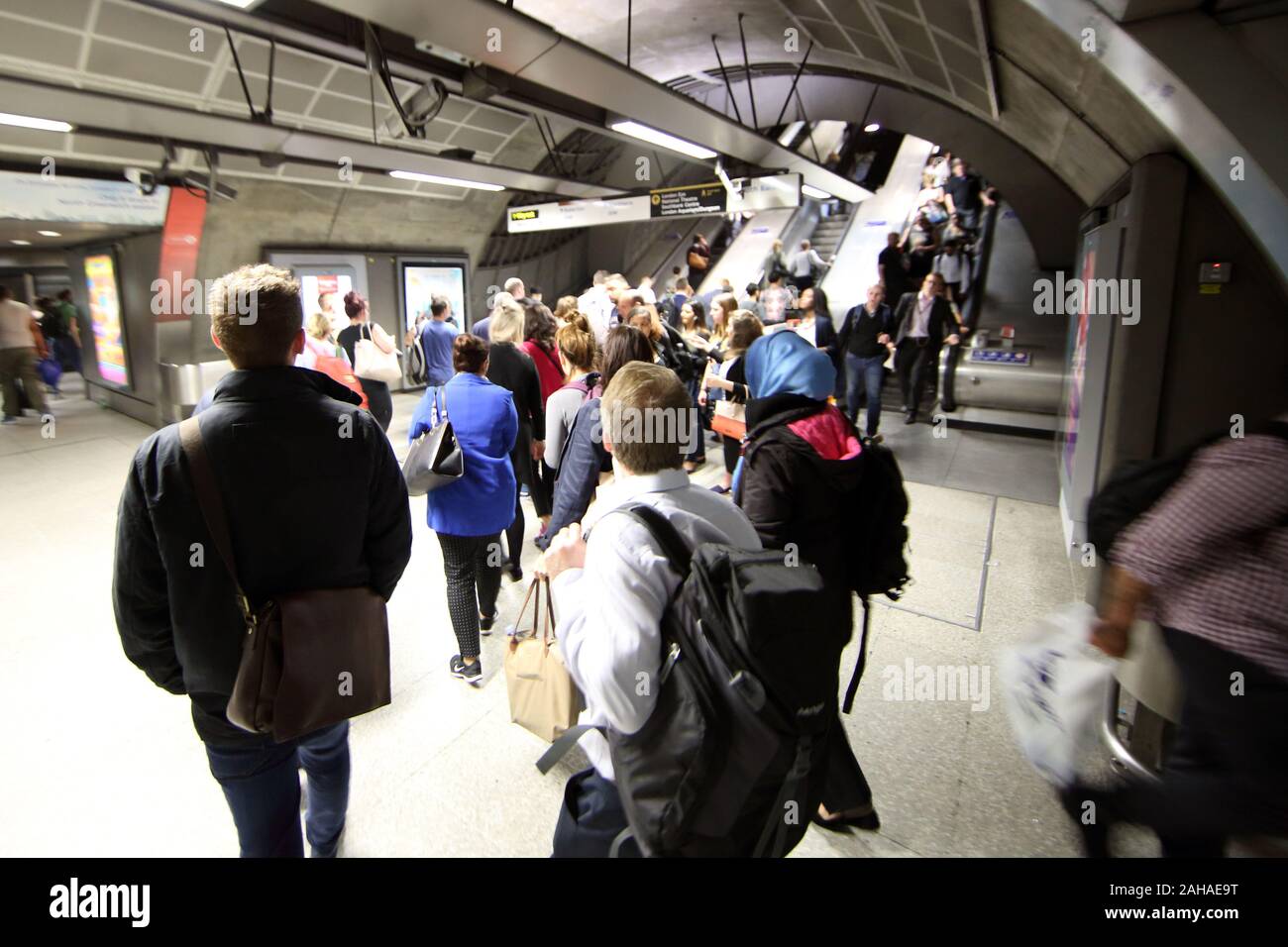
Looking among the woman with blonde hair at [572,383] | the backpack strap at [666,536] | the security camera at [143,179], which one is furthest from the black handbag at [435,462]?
the security camera at [143,179]

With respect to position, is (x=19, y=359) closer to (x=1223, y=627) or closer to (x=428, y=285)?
(x=428, y=285)

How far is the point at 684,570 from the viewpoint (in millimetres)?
1329

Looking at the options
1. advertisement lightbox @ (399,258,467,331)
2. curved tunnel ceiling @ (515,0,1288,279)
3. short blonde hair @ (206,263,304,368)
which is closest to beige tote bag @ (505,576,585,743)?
short blonde hair @ (206,263,304,368)

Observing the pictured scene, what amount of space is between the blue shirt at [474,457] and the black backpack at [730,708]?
1.93 metres

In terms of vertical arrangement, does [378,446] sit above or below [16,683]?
above

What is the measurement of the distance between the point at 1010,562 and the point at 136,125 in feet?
26.8

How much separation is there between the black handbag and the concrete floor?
1090 mm

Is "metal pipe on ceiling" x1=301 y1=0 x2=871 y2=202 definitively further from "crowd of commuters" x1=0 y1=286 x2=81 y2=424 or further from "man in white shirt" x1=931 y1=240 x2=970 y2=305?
"crowd of commuters" x1=0 y1=286 x2=81 y2=424

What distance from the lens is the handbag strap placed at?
1.46 m

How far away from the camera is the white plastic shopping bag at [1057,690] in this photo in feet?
6.36

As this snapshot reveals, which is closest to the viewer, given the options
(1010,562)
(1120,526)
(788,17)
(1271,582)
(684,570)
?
(684,570)

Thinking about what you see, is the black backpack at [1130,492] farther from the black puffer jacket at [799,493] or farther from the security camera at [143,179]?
the security camera at [143,179]

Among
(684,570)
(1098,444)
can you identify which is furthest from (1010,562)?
(684,570)
